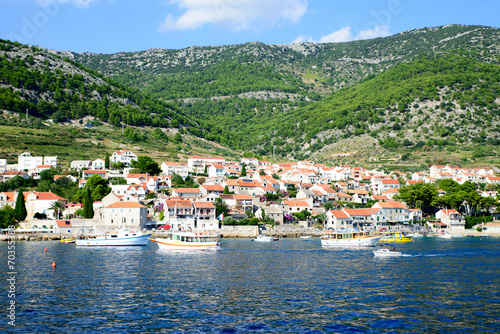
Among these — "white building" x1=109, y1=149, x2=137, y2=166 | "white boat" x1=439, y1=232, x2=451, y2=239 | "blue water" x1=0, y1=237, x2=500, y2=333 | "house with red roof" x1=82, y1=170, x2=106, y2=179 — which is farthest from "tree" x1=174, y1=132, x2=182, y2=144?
"blue water" x1=0, y1=237, x2=500, y2=333

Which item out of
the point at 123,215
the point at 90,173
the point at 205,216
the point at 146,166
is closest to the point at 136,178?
the point at 146,166

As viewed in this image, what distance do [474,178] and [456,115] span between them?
3152 inches

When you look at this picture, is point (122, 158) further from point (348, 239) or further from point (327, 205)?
point (348, 239)

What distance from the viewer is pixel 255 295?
2908 cm

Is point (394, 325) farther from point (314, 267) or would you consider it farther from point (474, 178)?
point (474, 178)

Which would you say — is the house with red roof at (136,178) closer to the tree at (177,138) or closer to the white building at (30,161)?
the white building at (30,161)

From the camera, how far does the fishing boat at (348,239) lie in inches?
2528

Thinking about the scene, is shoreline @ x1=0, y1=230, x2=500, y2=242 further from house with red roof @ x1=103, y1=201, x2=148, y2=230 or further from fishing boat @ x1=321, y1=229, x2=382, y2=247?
fishing boat @ x1=321, y1=229, x2=382, y2=247

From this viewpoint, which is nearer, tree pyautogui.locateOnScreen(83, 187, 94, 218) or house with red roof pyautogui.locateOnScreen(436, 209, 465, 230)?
tree pyautogui.locateOnScreen(83, 187, 94, 218)

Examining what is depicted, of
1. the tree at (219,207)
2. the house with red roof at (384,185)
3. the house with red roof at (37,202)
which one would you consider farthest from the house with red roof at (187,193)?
the house with red roof at (384,185)

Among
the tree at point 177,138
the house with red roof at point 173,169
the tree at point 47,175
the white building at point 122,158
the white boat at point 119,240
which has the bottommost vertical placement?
the white boat at point 119,240

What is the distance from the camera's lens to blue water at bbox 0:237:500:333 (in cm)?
2212

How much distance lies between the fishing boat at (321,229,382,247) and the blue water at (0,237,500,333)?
51.0 feet

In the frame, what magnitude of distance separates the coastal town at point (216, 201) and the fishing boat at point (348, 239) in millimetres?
18925
